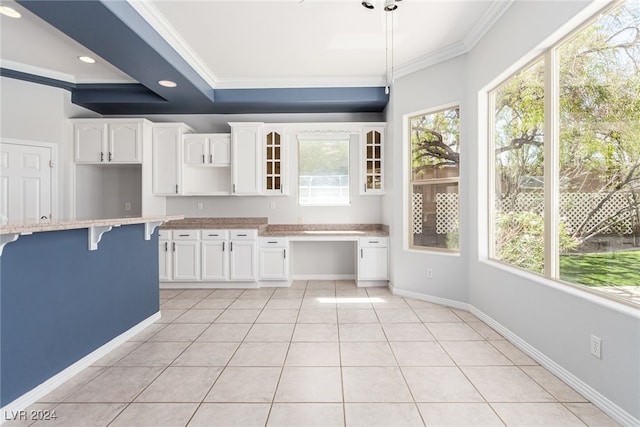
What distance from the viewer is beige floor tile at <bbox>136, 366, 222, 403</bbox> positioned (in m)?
1.92

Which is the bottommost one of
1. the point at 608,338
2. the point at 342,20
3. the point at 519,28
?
the point at 608,338

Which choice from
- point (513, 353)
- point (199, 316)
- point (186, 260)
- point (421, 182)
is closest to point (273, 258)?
point (186, 260)

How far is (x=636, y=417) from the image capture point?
5.25 ft

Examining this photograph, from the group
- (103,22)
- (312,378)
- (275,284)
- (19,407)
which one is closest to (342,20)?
(103,22)

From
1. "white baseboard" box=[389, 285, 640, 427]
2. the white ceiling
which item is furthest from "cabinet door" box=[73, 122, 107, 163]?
"white baseboard" box=[389, 285, 640, 427]

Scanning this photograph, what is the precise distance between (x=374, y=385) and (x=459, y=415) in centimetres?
52

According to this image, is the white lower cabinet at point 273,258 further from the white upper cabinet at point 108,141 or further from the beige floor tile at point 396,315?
the white upper cabinet at point 108,141

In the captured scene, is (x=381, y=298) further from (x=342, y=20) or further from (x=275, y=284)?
(x=342, y=20)

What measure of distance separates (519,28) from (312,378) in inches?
123

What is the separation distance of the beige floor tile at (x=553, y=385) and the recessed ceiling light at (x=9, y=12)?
508cm

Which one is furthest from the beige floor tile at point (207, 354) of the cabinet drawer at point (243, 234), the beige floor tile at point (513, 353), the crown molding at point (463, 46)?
the crown molding at point (463, 46)

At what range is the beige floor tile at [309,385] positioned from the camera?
191 cm

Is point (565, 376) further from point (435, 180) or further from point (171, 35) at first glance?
point (171, 35)

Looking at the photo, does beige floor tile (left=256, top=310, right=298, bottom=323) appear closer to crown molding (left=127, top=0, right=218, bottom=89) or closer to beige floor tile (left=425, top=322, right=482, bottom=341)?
beige floor tile (left=425, top=322, right=482, bottom=341)
